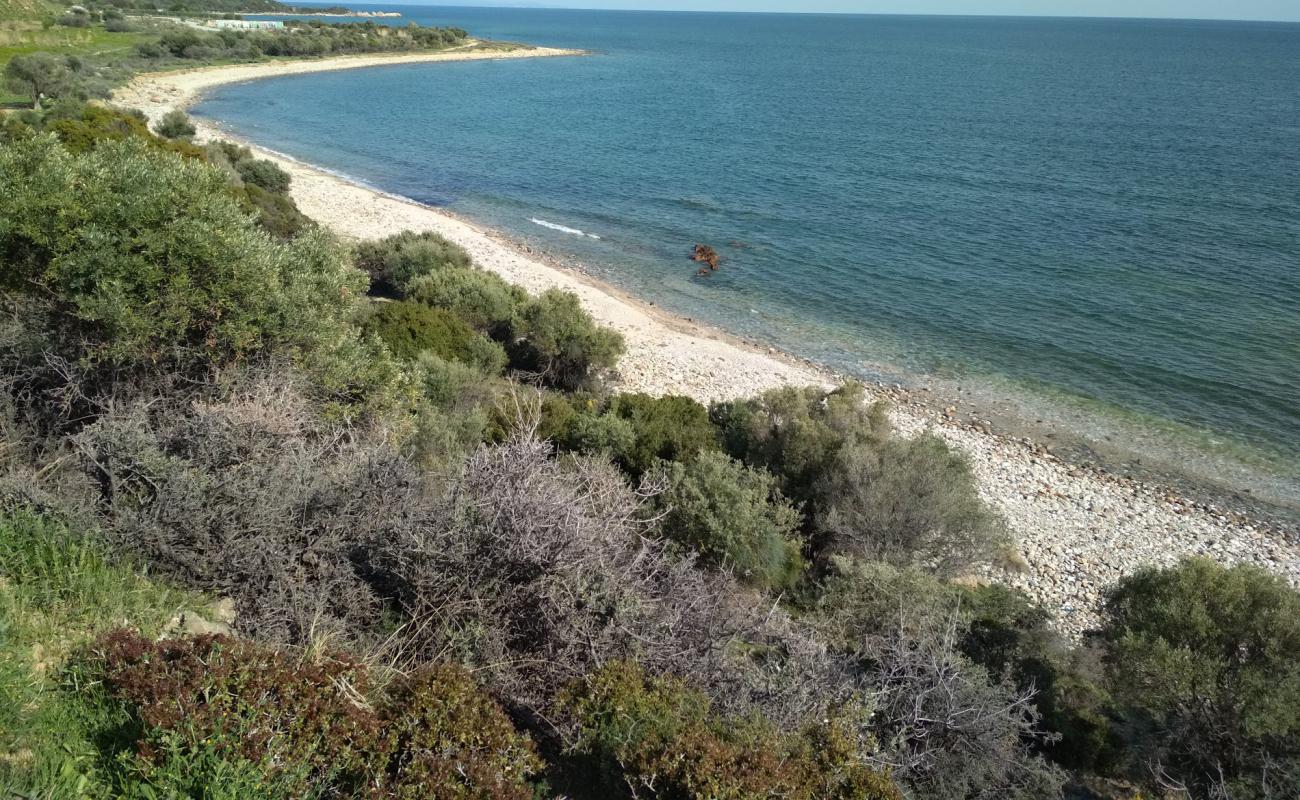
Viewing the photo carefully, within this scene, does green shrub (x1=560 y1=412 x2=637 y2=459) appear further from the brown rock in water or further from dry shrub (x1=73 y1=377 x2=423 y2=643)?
the brown rock in water

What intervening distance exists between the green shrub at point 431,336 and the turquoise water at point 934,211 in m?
11.7

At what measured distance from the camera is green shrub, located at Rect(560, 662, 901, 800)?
4.76 m

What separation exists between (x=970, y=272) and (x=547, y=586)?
30.2m

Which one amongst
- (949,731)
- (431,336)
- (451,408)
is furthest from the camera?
(431,336)

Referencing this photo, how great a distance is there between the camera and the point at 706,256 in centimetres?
3347

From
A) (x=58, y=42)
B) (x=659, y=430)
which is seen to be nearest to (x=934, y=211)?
(x=659, y=430)

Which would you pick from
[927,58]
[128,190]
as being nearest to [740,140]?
[128,190]

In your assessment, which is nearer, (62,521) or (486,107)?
(62,521)

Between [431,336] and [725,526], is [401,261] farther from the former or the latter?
[725,526]

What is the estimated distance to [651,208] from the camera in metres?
41.1

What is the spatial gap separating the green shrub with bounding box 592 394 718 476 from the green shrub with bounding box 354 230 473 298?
10921mm

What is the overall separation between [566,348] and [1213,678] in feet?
48.3

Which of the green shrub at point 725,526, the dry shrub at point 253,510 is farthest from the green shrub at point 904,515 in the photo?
the dry shrub at point 253,510

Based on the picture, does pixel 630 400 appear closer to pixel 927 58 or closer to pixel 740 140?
pixel 740 140
